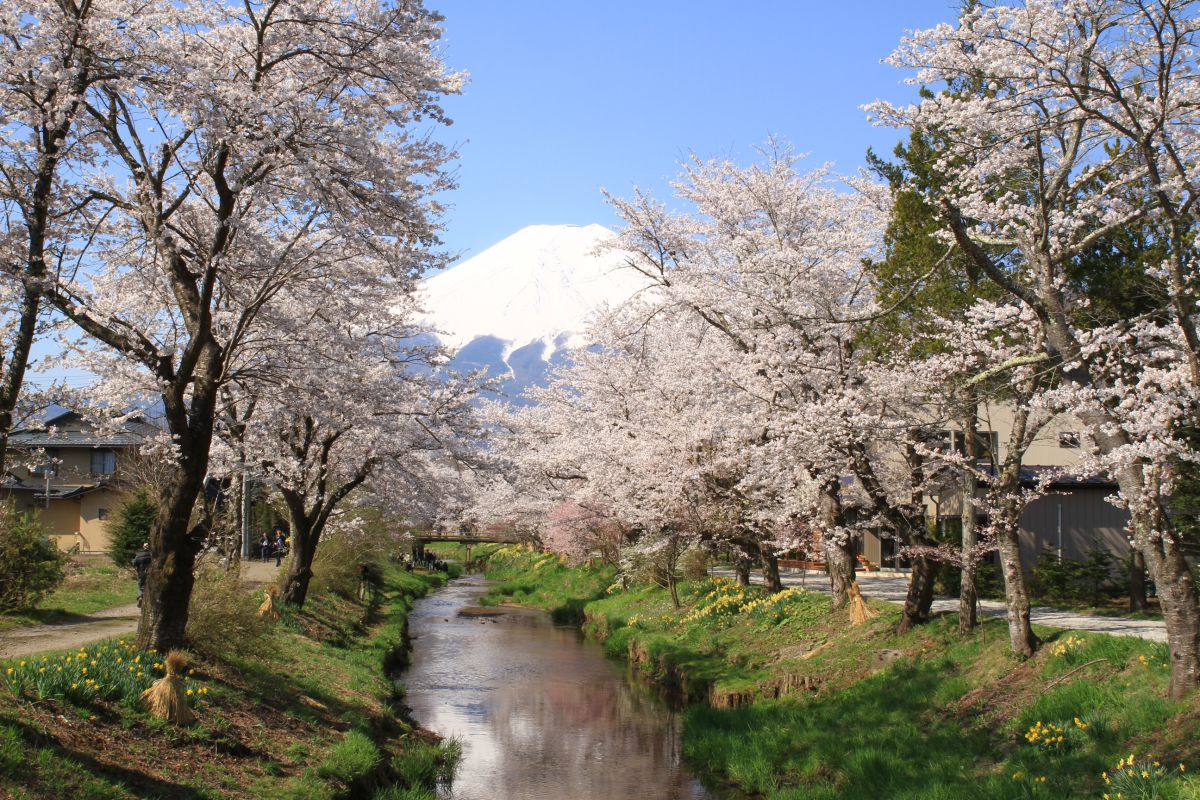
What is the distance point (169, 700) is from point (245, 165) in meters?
5.85

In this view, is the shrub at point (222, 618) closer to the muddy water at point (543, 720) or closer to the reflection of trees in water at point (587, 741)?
the muddy water at point (543, 720)

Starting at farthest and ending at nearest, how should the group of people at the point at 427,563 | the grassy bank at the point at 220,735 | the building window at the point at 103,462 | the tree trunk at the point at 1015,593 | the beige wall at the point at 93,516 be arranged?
1. the group of people at the point at 427,563
2. the building window at the point at 103,462
3. the beige wall at the point at 93,516
4. the tree trunk at the point at 1015,593
5. the grassy bank at the point at 220,735

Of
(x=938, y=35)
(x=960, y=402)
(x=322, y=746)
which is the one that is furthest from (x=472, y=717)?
(x=938, y=35)

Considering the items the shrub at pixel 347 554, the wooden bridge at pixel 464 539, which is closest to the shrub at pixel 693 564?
the shrub at pixel 347 554

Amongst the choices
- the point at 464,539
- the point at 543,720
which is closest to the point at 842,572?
the point at 543,720

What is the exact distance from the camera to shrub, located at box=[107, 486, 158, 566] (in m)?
28.3

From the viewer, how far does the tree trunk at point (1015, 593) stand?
1250cm

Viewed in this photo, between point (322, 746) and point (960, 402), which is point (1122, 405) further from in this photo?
point (322, 746)

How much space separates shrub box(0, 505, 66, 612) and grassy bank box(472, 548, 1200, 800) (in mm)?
11950

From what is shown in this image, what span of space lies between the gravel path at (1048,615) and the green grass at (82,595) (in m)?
16.7

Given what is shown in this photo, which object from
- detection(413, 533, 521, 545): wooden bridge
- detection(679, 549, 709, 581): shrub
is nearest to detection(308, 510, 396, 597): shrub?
detection(679, 549, 709, 581): shrub

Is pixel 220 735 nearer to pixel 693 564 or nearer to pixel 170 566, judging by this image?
pixel 170 566

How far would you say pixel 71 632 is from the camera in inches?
628

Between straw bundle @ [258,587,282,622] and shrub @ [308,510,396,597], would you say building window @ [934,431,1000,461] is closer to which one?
straw bundle @ [258,587,282,622]
